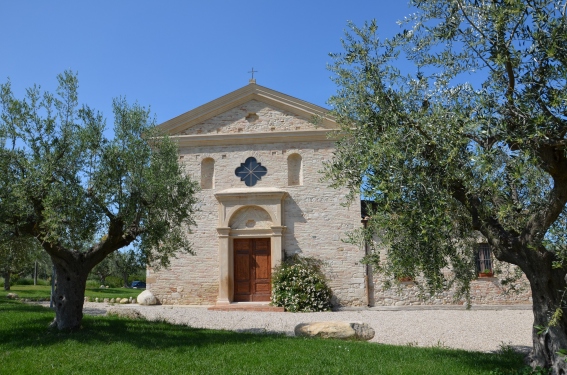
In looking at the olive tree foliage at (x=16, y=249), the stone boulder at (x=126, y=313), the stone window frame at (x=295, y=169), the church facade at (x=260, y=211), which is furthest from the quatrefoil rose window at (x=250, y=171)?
the olive tree foliage at (x=16, y=249)

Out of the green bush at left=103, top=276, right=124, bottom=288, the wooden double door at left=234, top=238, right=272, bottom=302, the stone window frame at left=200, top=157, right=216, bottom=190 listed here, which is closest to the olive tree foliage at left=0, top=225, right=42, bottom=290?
the stone window frame at left=200, top=157, right=216, bottom=190

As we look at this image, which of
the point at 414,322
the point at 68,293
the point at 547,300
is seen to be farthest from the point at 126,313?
the point at 547,300

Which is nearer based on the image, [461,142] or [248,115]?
[461,142]

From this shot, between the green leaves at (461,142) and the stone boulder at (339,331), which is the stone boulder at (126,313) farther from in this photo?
the green leaves at (461,142)

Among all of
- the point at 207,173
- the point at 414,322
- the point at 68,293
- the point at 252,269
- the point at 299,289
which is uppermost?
the point at 207,173

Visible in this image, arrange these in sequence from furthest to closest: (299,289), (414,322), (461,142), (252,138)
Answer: (252,138), (299,289), (414,322), (461,142)

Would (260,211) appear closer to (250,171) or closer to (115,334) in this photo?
(250,171)

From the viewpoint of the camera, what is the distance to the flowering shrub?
15.4m

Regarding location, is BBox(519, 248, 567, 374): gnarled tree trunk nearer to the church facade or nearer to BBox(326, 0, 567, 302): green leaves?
BBox(326, 0, 567, 302): green leaves

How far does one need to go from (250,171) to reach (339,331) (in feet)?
29.0

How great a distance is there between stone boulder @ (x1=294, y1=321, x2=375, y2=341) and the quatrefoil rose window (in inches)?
324

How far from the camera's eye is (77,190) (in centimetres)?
860

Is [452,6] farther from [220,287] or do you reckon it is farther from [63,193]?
[220,287]

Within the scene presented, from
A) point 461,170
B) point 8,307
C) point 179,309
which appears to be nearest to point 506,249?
point 461,170
